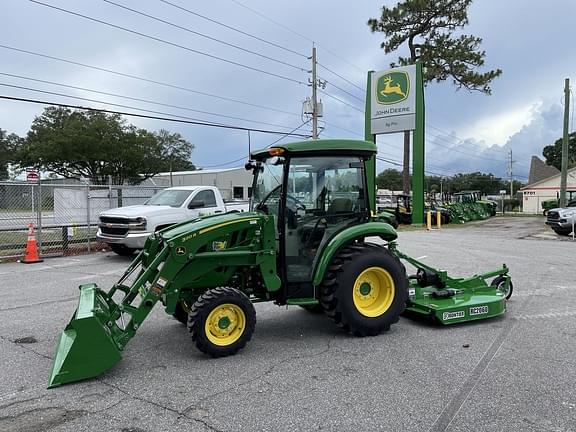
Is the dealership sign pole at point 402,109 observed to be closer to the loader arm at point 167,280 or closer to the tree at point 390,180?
the loader arm at point 167,280

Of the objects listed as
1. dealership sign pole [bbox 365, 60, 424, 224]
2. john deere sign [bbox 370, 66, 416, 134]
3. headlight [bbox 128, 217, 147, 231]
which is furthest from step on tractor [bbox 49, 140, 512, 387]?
john deere sign [bbox 370, 66, 416, 134]

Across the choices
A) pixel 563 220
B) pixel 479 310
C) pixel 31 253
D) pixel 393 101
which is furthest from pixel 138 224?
pixel 393 101

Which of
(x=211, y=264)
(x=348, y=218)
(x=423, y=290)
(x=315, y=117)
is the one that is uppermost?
(x=315, y=117)

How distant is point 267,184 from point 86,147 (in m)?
50.9

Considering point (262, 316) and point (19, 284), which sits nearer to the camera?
point (262, 316)

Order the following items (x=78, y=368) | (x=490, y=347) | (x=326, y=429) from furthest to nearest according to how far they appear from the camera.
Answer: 1. (x=490, y=347)
2. (x=78, y=368)
3. (x=326, y=429)

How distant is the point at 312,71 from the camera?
103 ft

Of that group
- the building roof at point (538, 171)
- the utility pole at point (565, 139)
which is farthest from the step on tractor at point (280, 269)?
the building roof at point (538, 171)

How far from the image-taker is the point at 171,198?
1272cm

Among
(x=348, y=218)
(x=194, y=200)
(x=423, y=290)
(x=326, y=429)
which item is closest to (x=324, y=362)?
(x=326, y=429)

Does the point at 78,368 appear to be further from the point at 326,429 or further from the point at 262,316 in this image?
the point at 262,316

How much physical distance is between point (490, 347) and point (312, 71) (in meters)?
28.7

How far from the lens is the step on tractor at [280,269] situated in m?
4.55

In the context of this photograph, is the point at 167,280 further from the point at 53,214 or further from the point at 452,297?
the point at 53,214
